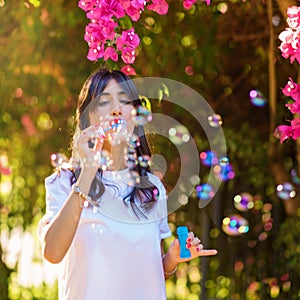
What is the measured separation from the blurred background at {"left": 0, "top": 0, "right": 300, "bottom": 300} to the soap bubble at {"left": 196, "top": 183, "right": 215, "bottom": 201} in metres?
0.02

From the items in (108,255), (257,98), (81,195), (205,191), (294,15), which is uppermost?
(257,98)

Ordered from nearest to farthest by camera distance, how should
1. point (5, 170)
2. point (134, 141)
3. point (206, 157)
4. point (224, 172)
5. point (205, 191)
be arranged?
point (134, 141) < point (205, 191) < point (224, 172) < point (206, 157) < point (5, 170)

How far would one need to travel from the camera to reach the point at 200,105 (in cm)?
449

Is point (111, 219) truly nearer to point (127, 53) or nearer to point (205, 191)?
point (127, 53)

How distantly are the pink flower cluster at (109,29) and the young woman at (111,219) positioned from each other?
26 cm

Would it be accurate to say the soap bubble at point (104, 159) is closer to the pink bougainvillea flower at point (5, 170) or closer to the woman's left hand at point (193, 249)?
the woman's left hand at point (193, 249)

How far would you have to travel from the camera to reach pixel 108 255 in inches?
90.0

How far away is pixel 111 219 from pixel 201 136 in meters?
2.34

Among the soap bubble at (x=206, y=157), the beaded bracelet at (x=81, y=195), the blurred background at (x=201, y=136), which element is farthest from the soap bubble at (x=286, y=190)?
the beaded bracelet at (x=81, y=195)

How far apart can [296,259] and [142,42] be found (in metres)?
1.23

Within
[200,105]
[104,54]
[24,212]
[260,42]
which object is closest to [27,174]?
[24,212]

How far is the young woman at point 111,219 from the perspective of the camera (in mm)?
2203

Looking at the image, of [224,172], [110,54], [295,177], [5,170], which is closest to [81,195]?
[110,54]

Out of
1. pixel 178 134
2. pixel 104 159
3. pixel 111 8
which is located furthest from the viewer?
pixel 178 134
